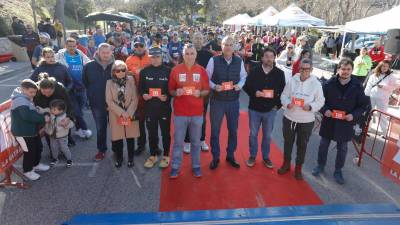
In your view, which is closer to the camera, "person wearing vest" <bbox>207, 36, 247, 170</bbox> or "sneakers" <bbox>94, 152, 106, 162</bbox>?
"person wearing vest" <bbox>207, 36, 247, 170</bbox>

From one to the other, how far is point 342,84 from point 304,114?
73cm

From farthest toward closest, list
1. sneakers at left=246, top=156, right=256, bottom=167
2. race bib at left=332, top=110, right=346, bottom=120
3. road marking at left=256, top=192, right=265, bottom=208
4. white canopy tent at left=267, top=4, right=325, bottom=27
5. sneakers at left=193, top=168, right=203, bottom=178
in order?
white canopy tent at left=267, top=4, right=325, bottom=27
sneakers at left=246, top=156, right=256, bottom=167
sneakers at left=193, top=168, right=203, bottom=178
race bib at left=332, top=110, right=346, bottom=120
road marking at left=256, top=192, right=265, bottom=208

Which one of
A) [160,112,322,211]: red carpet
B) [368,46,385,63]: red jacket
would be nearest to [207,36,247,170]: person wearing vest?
[160,112,322,211]: red carpet

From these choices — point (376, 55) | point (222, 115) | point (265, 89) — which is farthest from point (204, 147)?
point (376, 55)

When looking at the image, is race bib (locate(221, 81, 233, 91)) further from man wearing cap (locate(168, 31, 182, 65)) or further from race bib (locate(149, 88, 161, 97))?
man wearing cap (locate(168, 31, 182, 65))

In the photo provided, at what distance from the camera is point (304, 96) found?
4387 millimetres

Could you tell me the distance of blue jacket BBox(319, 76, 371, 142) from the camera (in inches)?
175

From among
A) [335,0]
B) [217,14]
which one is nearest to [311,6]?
[335,0]

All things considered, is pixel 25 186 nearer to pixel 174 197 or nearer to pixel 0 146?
pixel 0 146

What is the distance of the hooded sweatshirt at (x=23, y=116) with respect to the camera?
4184 millimetres

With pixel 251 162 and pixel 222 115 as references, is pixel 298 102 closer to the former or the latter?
pixel 222 115

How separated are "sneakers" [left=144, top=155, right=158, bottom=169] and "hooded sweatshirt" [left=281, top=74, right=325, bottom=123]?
2296 millimetres

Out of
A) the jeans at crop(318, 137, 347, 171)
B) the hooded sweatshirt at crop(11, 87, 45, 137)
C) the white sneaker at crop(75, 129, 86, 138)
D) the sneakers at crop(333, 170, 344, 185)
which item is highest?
the hooded sweatshirt at crop(11, 87, 45, 137)

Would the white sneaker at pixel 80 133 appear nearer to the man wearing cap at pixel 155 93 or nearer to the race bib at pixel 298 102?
the man wearing cap at pixel 155 93
